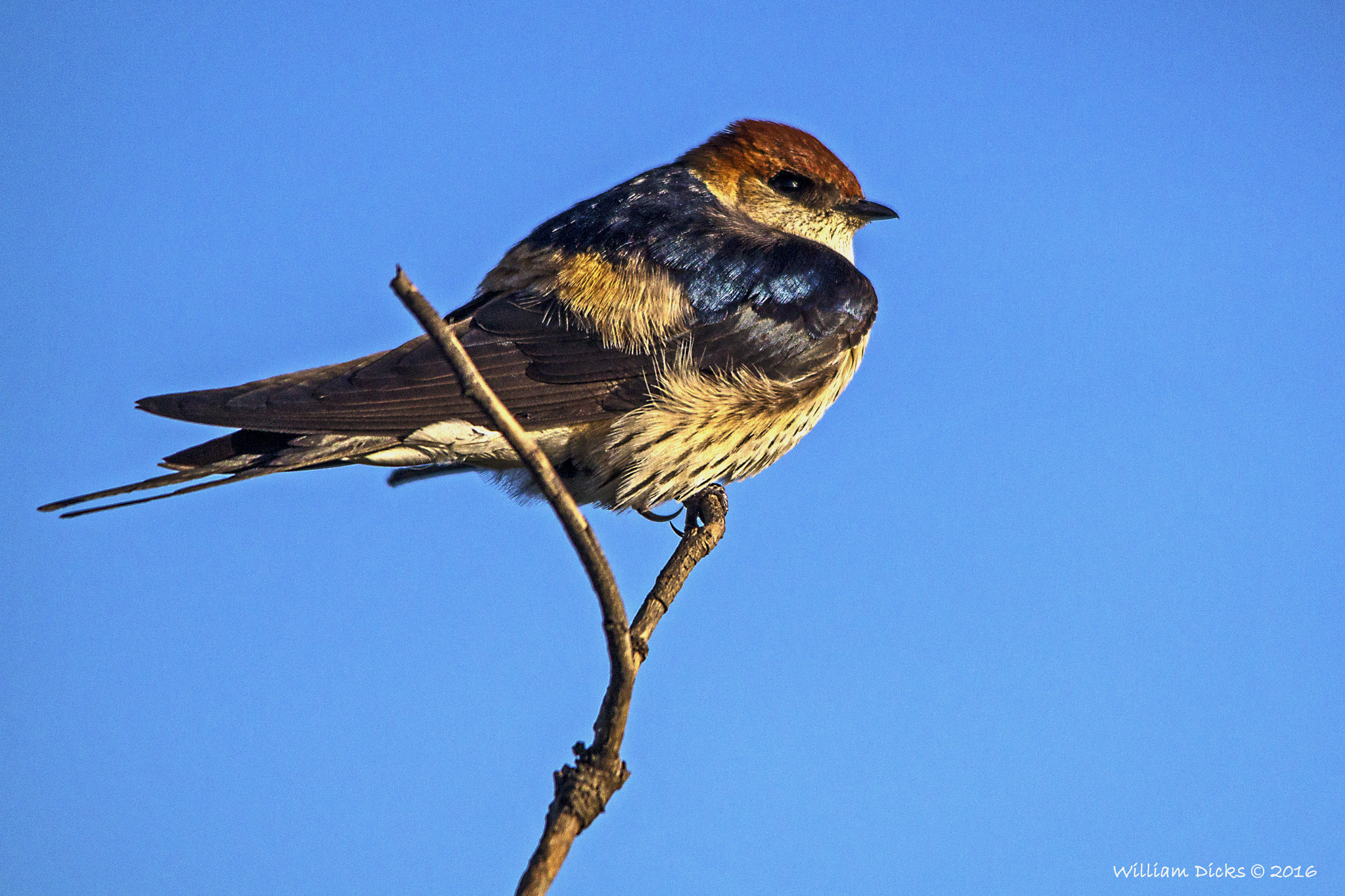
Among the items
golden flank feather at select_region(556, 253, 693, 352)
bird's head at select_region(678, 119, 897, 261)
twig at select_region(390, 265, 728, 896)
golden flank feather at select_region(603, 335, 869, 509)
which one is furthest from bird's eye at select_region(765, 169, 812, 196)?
twig at select_region(390, 265, 728, 896)

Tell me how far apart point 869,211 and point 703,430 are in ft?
5.08

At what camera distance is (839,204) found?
5262 millimetres

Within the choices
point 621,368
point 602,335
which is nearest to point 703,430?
point 621,368

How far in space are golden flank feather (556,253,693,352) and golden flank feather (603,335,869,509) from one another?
18 cm

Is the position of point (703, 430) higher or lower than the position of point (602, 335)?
lower

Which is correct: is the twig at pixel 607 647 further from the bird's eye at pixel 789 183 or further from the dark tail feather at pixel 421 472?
the bird's eye at pixel 789 183

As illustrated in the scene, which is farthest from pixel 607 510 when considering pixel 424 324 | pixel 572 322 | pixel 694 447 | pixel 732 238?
pixel 424 324

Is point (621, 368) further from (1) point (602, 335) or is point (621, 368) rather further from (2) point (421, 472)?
(2) point (421, 472)

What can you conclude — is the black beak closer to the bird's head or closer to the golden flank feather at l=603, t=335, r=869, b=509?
the bird's head

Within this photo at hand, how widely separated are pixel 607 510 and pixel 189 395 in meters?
1.72

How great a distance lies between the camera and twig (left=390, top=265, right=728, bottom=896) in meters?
2.15

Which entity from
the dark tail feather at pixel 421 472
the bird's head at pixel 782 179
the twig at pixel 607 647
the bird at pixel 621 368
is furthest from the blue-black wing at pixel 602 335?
the twig at pixel 607 647

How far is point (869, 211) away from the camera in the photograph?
5234 millimetres

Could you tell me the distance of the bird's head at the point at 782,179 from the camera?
5.22 meters
